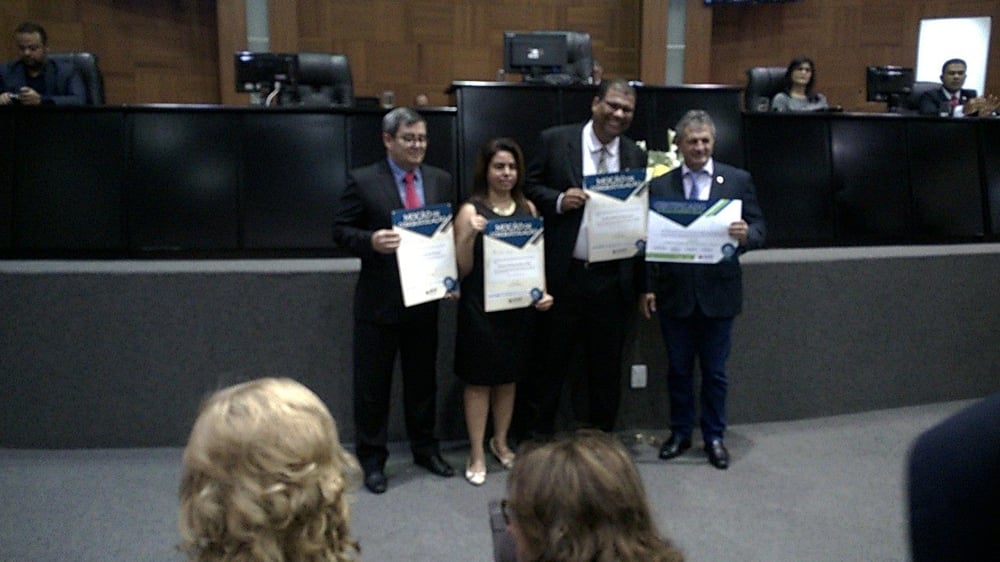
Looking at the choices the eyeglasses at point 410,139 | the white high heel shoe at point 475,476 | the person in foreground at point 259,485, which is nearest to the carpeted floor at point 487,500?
the white high heel shoe at point 475,476

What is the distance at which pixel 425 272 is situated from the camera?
3.28 metres

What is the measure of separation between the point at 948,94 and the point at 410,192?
427 centimetres

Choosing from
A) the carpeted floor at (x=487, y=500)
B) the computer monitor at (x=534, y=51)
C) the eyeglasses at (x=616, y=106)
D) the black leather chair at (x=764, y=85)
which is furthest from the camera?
the black leather chair at (x=764, y=85)

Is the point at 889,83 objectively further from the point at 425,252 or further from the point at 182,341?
the point at 182,341

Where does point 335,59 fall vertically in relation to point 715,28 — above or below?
below

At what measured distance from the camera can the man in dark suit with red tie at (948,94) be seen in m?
5.56

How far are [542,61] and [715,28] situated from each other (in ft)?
14.3

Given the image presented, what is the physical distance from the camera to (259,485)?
1.17m

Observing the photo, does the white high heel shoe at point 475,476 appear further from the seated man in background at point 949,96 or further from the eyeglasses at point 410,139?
the seated man in background at point 949,96

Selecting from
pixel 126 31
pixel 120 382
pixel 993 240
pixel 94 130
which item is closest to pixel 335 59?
pixel 94 130

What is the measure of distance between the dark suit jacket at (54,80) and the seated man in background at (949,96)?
5.43 m

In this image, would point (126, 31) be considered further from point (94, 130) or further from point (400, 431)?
point (400, 431)

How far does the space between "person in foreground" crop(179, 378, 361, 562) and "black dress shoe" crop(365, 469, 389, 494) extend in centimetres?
222

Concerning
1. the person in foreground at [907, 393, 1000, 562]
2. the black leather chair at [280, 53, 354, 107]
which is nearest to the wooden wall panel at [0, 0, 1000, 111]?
the black leather chair at [280, 53, 354, 107]
